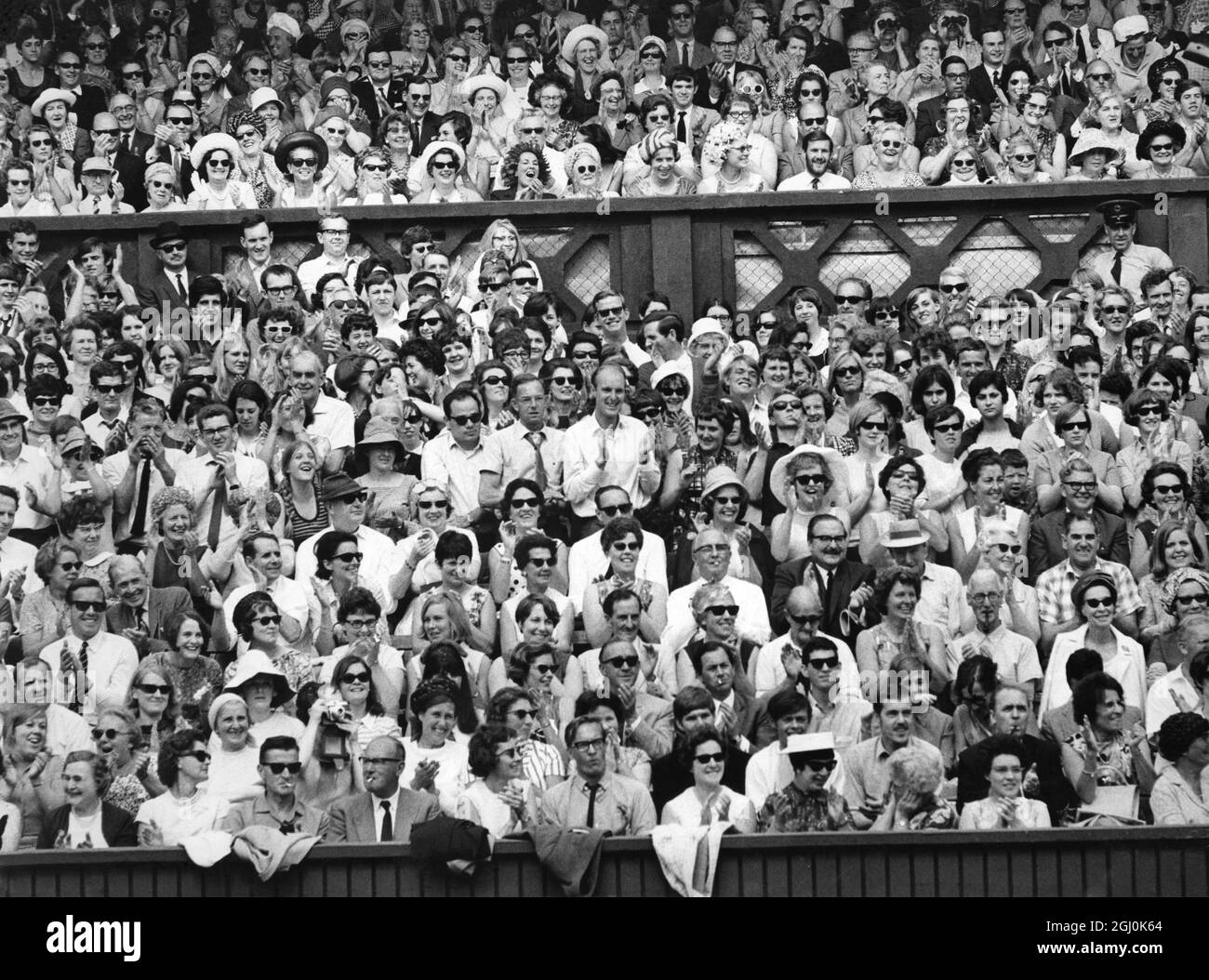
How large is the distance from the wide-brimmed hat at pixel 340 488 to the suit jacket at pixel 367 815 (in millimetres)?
2497

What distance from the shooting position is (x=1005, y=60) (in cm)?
2081

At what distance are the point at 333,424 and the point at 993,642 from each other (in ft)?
14.6

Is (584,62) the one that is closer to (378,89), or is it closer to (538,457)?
(378,89)

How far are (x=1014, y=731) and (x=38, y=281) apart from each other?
8.48 m

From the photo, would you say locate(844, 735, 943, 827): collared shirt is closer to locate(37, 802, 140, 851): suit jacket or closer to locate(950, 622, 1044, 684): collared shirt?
locate(950, 622, 1044, 684): collared shirt

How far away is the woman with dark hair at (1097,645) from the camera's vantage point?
14234 mm

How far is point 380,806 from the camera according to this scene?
13680 millimetres

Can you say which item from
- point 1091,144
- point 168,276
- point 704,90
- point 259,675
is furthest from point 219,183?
point 259,675

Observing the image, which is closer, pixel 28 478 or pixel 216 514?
pixel 216 514
